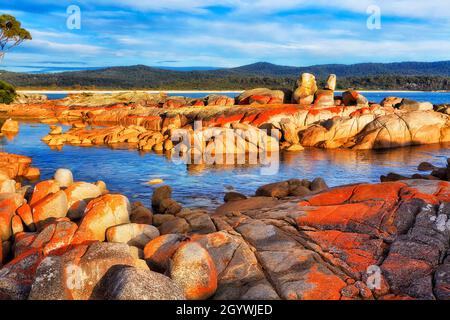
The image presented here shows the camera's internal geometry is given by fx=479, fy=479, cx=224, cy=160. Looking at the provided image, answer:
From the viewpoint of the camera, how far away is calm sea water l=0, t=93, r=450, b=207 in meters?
26.5

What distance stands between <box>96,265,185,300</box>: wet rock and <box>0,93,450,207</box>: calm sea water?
42.9 ft

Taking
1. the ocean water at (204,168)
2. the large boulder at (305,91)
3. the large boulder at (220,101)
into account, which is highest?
the large boulder at (305,91)

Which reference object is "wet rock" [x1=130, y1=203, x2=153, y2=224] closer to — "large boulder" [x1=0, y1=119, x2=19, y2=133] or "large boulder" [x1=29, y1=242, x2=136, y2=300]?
"large boulder" [x1=29, y1=242, x2=136, y2=300]

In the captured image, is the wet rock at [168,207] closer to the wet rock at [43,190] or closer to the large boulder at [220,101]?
the wet rock at [43,190]

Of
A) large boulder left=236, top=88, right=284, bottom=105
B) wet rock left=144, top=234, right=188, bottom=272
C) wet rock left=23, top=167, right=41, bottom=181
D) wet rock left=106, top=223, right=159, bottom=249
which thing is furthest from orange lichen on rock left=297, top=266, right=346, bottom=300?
large boulder left=236, top=88, right=284, bottom=105

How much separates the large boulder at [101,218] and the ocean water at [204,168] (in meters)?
8.21

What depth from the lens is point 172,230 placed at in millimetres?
14328

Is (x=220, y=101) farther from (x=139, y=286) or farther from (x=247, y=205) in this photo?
(x=139, y=286)

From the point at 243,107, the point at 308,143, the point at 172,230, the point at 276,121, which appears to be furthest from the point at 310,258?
the point at 243,107

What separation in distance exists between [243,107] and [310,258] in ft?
146

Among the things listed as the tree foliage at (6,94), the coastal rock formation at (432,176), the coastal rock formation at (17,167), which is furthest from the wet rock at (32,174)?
the tree foliage at (6,94)

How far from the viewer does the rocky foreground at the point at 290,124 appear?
4394cm

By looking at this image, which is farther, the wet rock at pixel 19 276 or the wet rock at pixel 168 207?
the wet rock at pixel 168 207
